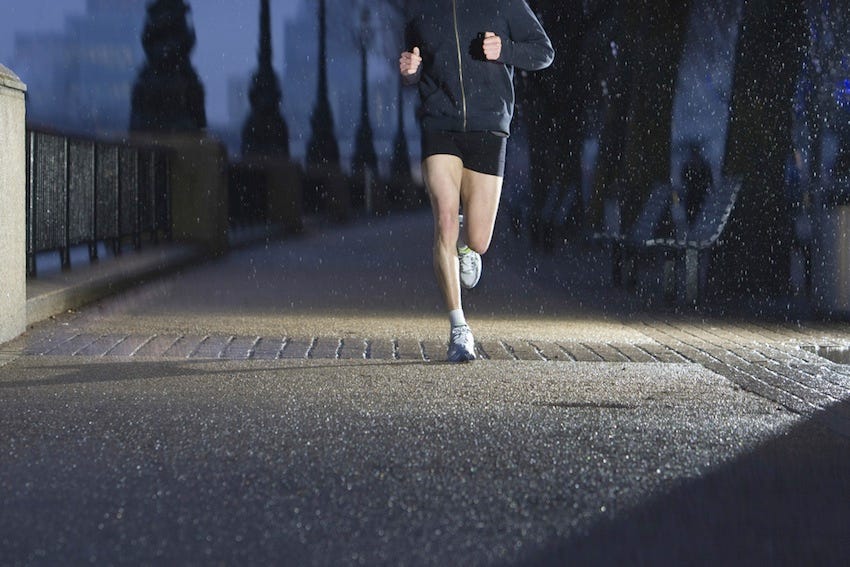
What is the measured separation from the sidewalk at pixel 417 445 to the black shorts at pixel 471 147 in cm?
96

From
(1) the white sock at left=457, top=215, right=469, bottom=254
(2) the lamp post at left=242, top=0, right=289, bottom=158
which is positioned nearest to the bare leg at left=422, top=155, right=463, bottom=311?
(1) the white sock at left=457, top=215, right=469, bottom=254

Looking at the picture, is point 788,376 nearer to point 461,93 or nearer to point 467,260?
point 467,260

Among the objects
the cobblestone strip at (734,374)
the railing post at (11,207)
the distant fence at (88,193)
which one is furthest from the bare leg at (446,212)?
the distant fence at (88,193)

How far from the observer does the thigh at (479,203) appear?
26.6 ft

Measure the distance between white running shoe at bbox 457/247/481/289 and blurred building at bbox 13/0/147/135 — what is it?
103 meters

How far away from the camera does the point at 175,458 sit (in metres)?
4.78

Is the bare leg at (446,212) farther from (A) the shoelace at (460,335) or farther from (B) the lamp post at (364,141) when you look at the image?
(B) the lamp post at (364,141)

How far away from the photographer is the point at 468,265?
27.7ft

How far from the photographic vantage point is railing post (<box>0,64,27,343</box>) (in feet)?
27.5

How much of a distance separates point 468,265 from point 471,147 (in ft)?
2.45

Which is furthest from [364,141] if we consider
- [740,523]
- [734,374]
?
[740,523]

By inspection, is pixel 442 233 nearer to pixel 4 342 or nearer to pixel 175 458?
pixel 4 342

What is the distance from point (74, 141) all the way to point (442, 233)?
7.36 m

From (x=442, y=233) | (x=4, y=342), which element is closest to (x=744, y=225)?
(x=442, y=233)
